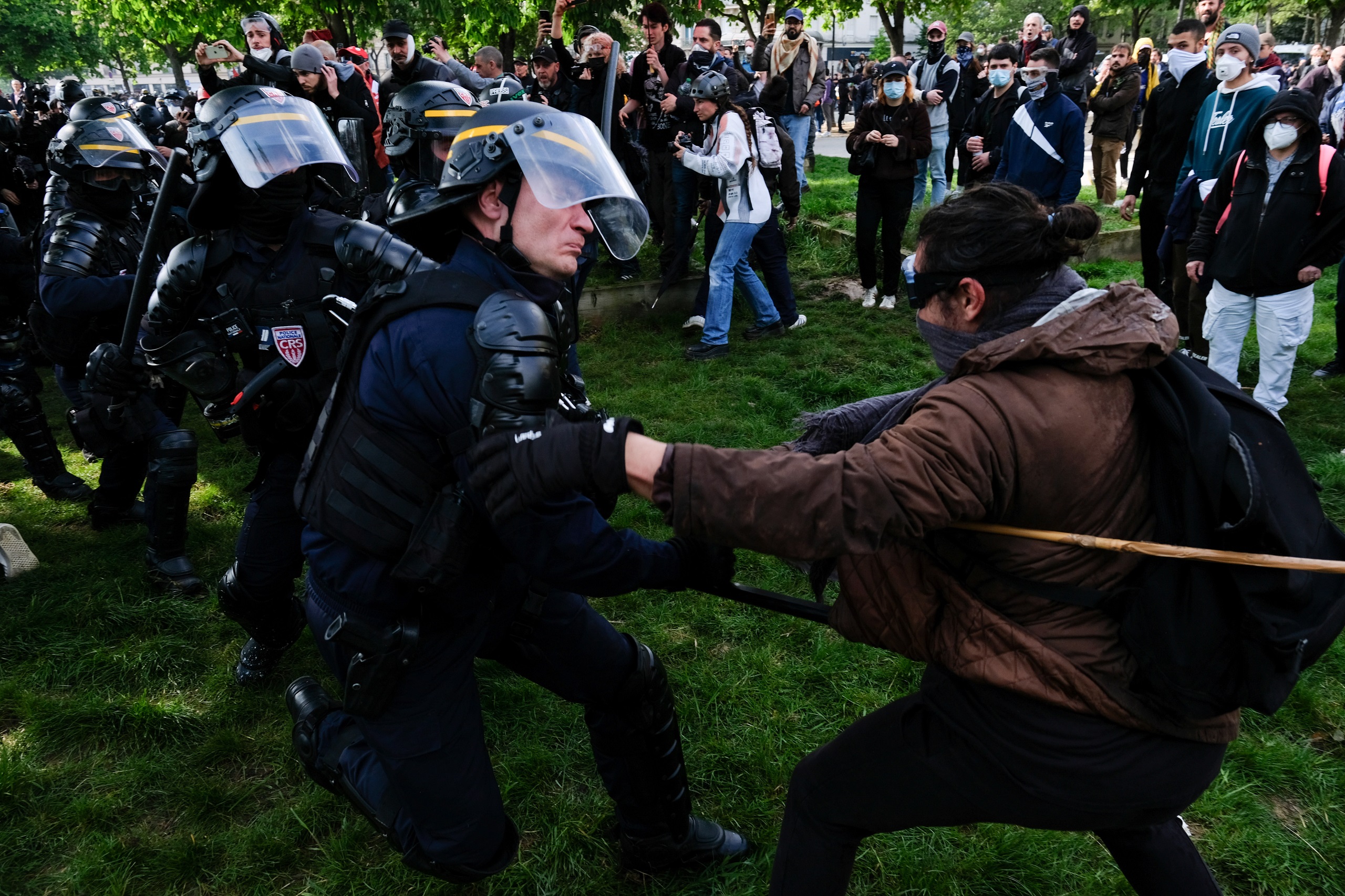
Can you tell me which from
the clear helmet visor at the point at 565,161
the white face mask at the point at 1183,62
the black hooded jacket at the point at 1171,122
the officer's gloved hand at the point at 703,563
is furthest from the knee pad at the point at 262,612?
the white face mask at the point at 1183,62

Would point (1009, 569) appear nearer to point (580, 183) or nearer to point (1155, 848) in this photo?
point (1155, 848)

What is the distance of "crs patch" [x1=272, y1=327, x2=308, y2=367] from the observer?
3.42 meters

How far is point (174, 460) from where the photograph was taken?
14.3 feet

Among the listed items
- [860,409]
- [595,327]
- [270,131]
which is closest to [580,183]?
[860,409]

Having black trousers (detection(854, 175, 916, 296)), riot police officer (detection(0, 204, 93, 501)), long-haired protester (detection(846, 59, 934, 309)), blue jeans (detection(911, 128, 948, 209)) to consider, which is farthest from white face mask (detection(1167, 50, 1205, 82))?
riot police officer (detection(0, 204, 93, 501))

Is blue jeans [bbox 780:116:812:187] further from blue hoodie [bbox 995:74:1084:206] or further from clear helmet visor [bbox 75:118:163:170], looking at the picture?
clear helmet visor [bbox 75:118:163:170]

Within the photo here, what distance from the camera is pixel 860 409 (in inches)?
89.1

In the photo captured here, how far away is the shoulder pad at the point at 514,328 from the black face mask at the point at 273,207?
1.93 metres

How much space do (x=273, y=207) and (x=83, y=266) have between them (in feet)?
5.76

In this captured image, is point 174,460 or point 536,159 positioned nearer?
point 536,159

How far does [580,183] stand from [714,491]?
0.96 m

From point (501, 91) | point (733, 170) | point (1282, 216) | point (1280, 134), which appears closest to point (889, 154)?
point (733, 170)

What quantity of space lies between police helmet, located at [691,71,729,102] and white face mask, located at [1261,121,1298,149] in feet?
11.7

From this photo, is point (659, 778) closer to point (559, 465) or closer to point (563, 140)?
point (559, 465)
